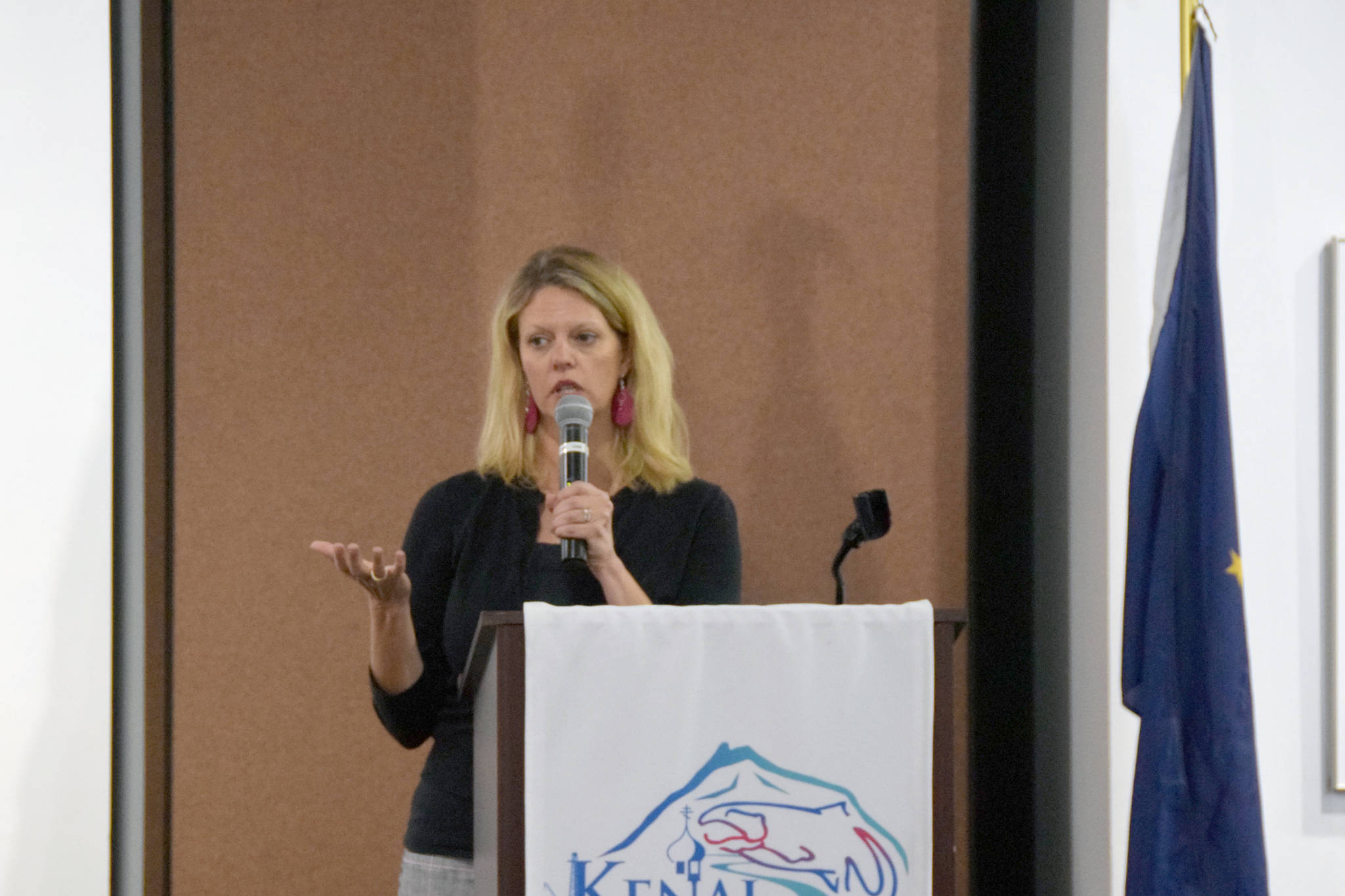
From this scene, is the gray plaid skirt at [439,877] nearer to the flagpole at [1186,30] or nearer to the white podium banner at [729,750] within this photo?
the white podium banner at [729,750]

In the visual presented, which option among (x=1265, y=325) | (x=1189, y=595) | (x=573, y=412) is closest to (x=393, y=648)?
(x=573, y=412)

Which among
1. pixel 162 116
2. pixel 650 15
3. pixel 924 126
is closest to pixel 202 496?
Answer: pixel 162 116

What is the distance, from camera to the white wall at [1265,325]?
2422 mm

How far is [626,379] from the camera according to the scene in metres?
2.33

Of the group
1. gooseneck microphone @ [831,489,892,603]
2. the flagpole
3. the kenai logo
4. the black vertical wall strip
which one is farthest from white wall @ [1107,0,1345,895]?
the kenai logo

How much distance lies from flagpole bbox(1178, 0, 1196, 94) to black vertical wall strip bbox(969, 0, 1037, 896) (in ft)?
1.52

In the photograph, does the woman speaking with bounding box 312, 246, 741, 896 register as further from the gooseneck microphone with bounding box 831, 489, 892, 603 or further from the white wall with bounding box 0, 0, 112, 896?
the white wall with bounding box 0, 0, 112, 896

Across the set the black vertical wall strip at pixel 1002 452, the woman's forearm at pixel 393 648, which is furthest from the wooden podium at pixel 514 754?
the black vertical wall strip at pixel 1002 452

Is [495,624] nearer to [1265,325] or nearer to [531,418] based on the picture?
[531,418]

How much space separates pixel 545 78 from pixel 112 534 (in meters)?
1.32

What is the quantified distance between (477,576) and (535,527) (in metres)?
0.14

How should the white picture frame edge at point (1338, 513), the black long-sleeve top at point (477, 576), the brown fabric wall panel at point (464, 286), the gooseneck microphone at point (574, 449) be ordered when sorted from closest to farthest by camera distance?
the gooseneck microphone at point (574, 449), the black long-sleeve top at point (477, 576), the white picture frame edge at point (1338, 513), the brown fabric wall panel at point (464, 286)

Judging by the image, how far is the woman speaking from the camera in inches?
74.4

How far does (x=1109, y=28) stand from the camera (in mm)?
2506
